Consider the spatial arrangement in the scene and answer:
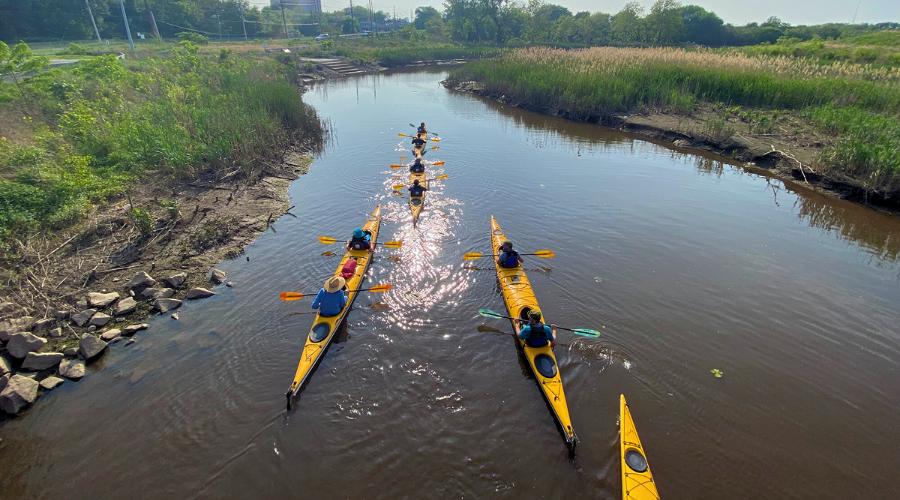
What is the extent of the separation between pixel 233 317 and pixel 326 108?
974 inches

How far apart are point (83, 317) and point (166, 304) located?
52.9 inches

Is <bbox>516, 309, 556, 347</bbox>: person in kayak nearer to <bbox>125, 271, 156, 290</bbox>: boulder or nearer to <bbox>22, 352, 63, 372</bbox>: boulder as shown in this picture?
<bbox>125, 271, 156, 290</bbox>: boulder

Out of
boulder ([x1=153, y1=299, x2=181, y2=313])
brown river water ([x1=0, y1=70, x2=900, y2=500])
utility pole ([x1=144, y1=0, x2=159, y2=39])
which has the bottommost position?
brown river water ([x1=0, y1=70, x2=900, y2=500])

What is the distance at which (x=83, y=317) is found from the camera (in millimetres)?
7984

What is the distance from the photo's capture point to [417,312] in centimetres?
909

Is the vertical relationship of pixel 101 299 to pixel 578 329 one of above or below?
above

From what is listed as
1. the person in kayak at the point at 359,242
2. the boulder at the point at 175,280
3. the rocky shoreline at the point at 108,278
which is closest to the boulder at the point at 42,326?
the rocky shoreline at the point at 108,278

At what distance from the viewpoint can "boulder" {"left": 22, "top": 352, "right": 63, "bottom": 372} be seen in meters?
6.96

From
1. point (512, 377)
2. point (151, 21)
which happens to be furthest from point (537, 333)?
point (151, 21)

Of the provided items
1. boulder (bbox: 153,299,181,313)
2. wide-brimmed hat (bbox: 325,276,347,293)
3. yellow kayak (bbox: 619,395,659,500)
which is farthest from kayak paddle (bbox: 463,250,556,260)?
boulder (bbox: 153,299,181,313)

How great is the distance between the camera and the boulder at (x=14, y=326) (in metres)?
7.09

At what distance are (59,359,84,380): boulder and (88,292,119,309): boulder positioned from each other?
4.48ft

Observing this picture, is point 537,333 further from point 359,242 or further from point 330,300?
point 359,242

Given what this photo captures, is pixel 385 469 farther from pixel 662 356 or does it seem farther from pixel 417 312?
pixel 662 356
